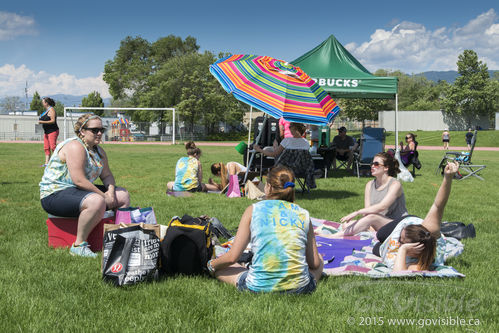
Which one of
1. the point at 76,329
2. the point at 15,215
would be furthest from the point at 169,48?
the point at 76,329

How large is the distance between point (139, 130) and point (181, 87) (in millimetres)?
8602

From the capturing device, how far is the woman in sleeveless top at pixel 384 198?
16.3ft

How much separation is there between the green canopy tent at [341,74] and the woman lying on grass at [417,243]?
25.4ft

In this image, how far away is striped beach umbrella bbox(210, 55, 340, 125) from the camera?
21.5 ft

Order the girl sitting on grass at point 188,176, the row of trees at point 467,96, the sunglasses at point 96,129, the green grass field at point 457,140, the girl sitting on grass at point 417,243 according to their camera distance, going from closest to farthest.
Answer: the girl sitting on grass at point 417,243 → the sunglasses at point 96,129 → the girl sitting on grass at point 188,176 → the green grass field at point 457,140 → the row of trees at point 467,96

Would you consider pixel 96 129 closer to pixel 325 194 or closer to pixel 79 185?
pixel 79 185

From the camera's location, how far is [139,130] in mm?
39125

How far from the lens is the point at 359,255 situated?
15.1ft

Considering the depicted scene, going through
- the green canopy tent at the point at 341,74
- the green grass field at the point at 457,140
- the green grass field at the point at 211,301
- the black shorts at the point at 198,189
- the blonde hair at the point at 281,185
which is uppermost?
Result: the green canopy tent at the point at 341,74

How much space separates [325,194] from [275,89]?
9.11 ft

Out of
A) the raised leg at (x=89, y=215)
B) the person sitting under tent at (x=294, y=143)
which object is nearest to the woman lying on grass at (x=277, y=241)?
the raised leg at (x=89, y=215)

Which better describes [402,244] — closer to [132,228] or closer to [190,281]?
[190,281]

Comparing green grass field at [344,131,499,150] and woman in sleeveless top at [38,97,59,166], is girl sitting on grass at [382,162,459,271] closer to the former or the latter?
woman in sleeveless top at [38,97,59,166]

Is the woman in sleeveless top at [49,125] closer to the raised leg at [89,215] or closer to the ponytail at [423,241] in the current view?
the raised leg at [89,215]
